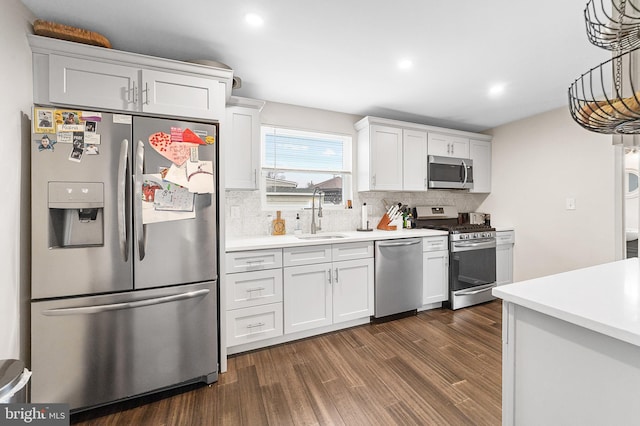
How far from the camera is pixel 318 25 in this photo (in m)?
1.74

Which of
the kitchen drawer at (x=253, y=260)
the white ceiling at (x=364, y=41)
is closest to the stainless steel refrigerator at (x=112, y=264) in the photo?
the kitchen drawer at (x=253, y=260)

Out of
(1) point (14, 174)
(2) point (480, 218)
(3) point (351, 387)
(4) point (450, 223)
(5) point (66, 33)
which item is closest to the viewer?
(1) point (14, 174)

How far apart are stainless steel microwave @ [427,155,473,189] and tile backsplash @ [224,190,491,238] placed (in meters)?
0.34

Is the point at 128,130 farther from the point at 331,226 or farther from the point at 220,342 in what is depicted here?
the point at 331,226

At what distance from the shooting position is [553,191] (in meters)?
3.29

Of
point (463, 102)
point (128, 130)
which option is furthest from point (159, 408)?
point (463, 102)

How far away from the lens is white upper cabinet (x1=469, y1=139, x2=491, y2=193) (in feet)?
12.7

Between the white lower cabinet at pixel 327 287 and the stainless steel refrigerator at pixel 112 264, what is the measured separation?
75 cm

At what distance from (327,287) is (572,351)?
1.85 metres

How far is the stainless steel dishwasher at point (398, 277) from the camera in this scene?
2.79 meters

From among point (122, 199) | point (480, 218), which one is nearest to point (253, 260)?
point (122, 199)

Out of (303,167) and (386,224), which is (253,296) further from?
(386,224)

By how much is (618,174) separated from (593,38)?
2893 millimetres

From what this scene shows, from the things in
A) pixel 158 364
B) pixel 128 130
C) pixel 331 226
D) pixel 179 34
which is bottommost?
pixel 158 364
